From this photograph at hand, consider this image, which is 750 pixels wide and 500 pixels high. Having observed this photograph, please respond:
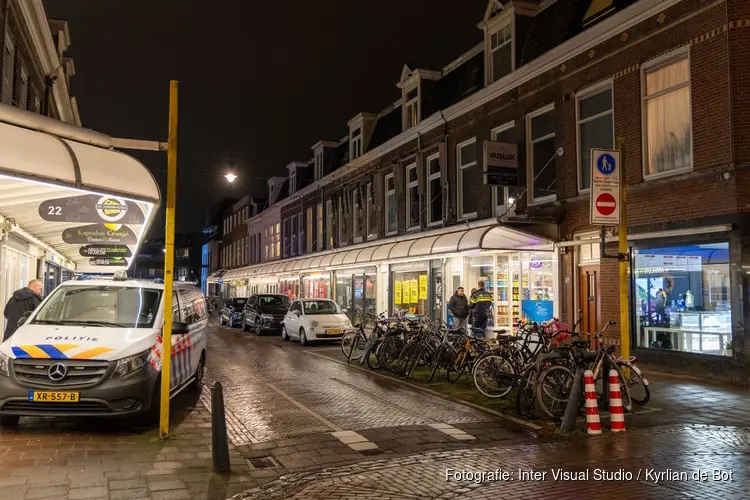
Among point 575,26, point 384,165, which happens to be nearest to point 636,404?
point 575,26

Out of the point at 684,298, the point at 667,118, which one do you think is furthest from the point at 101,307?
the point at 667,118

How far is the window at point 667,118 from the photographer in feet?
41.8

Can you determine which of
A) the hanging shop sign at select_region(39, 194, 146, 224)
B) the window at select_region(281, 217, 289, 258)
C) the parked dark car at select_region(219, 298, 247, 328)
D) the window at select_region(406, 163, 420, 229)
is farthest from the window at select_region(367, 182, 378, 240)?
the hanging shop sign at select_region(39, 194, 146, 224)

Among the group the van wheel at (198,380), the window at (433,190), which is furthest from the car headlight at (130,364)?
the window at (433,190)

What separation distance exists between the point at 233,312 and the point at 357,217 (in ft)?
25.5

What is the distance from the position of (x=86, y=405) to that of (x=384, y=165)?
20436 millimetres

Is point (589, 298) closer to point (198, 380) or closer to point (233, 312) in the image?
point (198, 380)

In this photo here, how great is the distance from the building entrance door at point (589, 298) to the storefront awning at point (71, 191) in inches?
404

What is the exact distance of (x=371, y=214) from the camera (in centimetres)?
2775

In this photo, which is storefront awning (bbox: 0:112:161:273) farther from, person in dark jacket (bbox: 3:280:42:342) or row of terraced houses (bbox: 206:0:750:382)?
row of terraced houses (bbox: 206:0:750:382)

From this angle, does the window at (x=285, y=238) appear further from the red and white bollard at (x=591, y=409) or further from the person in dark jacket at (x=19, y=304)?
the red and white bollard at (x=591, y=409)

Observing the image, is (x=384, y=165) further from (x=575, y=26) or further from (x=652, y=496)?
(x=652, y=496)

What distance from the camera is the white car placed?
19828 millimetres

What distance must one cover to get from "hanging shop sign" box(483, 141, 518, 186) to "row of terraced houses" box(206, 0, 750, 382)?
55 centimetres
